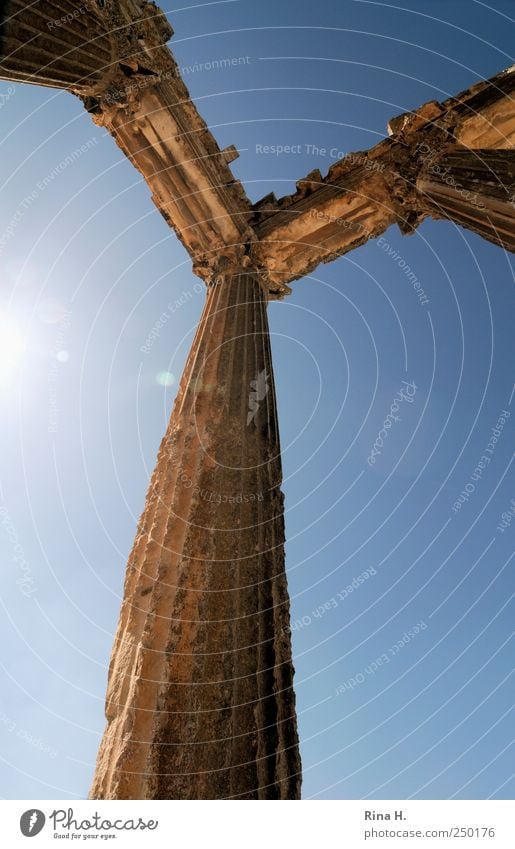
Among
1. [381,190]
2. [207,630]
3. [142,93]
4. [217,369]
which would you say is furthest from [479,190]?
[142,93]

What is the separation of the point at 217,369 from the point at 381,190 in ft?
16.9

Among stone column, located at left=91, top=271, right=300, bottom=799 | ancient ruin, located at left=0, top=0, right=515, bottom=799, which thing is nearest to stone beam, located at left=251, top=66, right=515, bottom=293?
ancient ruin, located at left=0, top=0, right=515, bottom=799

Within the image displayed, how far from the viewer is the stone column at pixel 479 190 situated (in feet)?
16.9

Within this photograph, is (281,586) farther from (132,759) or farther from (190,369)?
(190,369)

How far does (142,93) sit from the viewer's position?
330 inches

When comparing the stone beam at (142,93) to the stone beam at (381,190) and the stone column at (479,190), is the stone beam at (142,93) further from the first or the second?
the stone column at (479,190)

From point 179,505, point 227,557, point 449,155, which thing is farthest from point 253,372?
point 449,155

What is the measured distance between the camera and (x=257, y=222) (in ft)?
33.6

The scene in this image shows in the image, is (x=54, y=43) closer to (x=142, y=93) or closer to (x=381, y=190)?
(x=142, y=93)

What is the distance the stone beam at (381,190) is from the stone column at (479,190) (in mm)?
73

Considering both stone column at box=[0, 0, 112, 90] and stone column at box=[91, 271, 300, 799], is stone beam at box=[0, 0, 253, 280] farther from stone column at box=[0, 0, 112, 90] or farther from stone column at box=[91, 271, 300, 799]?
stone column at box=[91, 271, 300, 799]

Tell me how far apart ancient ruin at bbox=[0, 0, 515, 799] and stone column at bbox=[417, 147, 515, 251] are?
0.03 metres

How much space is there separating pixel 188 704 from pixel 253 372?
13.0 ft

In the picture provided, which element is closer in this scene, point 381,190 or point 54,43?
point 54,43
